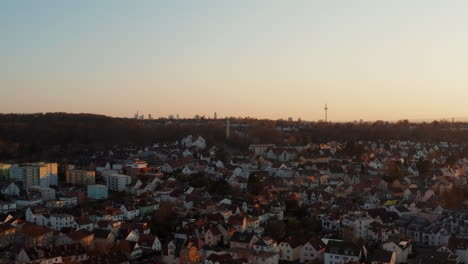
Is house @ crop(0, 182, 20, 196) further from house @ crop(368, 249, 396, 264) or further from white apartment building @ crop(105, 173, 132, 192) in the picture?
house @ crop(368, 249, 396, 264)

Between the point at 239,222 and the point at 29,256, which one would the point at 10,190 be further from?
the point at 239,222

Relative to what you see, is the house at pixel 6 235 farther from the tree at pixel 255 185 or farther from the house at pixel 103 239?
the tree at pixel 255 185

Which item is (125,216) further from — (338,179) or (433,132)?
(433,132)

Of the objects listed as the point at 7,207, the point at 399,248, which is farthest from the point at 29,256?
the point at 399,248

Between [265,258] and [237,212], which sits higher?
[237,212]

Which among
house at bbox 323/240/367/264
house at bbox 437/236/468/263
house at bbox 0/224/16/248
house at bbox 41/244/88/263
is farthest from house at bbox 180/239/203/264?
house at bbox 437/236/468/263

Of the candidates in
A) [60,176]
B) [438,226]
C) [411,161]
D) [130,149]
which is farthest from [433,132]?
[60,176]
